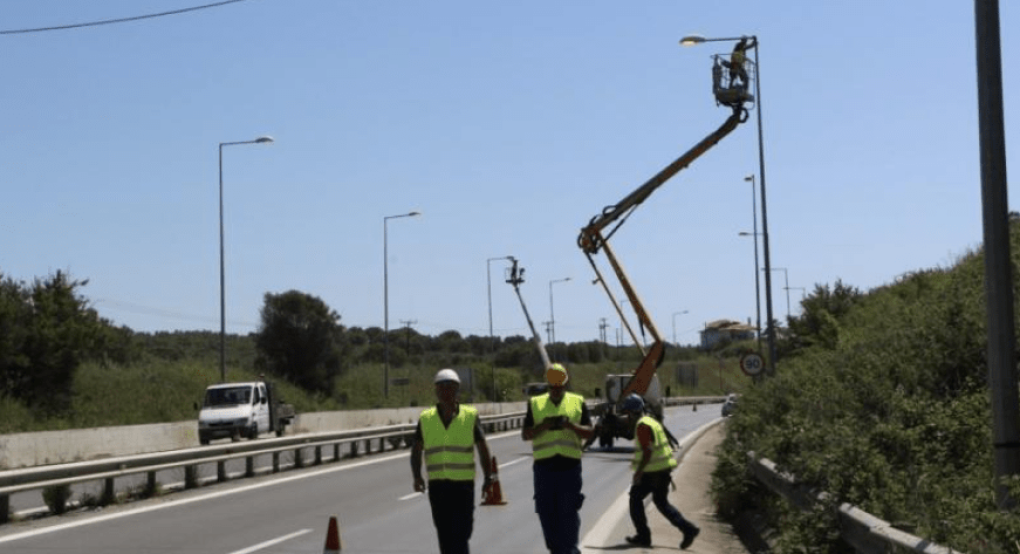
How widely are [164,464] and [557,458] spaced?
12.7m

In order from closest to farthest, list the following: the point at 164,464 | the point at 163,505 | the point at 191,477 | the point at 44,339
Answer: the point at 163,505 < the point at 164,464 < the point at 191,477 < the point at 44,339

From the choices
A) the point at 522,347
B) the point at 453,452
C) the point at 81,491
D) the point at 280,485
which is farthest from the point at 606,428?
the point at 522,347

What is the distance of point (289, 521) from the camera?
18828 mm

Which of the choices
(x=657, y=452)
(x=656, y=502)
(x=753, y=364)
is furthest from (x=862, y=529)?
(x=753, y=364)

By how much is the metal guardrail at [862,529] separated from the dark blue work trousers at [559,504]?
194cm

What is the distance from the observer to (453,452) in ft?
35.6

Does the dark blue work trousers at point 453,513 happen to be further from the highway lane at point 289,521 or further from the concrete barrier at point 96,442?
the concrete barrier at point 96,442

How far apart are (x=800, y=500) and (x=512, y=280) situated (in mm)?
46393

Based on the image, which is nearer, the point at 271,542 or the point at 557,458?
the point at 557,458

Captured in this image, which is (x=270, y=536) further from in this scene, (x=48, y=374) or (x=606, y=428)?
(x=48, y=374)

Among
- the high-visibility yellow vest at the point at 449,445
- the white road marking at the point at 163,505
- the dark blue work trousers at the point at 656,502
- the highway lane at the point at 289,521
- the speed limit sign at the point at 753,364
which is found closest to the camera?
the high-visibility yellow vest at the point at 449,445

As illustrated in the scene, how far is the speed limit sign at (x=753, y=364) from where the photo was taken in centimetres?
3609

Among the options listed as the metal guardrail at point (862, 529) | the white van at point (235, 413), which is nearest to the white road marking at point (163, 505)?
the metal guardrail at point (862, 529)

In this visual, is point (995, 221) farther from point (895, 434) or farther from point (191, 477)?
point (191, 477)
